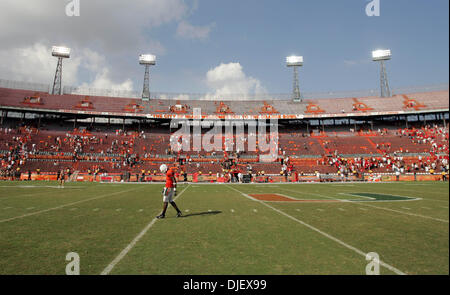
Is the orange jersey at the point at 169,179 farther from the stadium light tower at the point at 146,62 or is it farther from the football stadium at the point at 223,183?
the stadium light tower at the point at 146,62

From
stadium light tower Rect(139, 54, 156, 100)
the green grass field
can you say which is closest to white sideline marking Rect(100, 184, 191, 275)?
the green grass field

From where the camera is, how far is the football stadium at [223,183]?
4570mm

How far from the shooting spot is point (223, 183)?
32.5 meters

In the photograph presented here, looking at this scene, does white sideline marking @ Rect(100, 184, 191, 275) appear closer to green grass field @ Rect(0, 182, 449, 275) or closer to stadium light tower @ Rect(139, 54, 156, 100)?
green grass field @ Rect(0, 182, 449, 275)

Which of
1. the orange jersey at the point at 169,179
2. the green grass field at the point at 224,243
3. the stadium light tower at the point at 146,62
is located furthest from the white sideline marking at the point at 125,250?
the stadium light tower at the point at 146,62

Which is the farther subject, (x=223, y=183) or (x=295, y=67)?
(x=295, y=67)

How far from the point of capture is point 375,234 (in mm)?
6156

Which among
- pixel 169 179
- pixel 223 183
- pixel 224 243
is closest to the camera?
pixel 224 243

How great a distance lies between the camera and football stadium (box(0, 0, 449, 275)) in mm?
4570

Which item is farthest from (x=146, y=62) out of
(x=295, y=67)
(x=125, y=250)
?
(x=125, y=250)

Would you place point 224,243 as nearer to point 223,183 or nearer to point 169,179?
point 169,179
